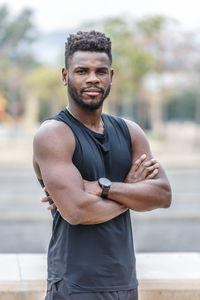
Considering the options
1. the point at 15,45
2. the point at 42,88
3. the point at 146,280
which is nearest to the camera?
the point at 146,280

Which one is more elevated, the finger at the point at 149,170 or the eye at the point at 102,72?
the eye at the point at 102,72

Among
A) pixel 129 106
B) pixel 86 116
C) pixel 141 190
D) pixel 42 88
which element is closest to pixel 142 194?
pixel 141 190

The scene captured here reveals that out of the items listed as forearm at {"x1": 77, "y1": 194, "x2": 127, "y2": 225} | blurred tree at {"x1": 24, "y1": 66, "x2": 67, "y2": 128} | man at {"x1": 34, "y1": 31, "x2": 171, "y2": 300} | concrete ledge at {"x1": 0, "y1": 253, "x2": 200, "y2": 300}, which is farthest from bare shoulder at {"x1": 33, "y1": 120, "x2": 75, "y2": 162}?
blurred tree at {"x1": 24, "y1": 66, "x2": 67, "y2": 128}

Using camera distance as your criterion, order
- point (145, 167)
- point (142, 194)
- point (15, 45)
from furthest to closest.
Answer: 1. point (15, 45)
2. point (145, 167)
3. point (142, 194)

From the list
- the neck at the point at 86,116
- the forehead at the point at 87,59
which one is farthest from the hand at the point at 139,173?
the forehead at the point at 87,59

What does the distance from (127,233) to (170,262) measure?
136cm

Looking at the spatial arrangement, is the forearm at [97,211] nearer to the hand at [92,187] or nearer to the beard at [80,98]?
the hand at [92,187]

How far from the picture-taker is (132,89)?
1260 inches

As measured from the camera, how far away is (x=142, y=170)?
2.92 m

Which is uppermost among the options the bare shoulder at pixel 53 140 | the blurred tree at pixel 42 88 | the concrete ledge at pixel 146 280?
the blurred tree at pixel 42 88

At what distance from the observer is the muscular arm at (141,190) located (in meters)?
2.75

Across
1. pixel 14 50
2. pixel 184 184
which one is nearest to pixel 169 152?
pixel 184 184

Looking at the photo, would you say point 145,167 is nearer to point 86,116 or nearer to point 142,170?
point 142,170

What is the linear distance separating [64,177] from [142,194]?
1.47 feet
